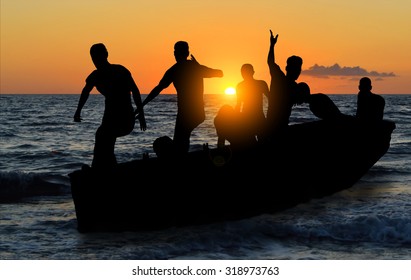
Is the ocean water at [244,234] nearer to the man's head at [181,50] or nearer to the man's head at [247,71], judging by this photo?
the man's head at [247,71]

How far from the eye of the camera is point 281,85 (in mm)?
10047

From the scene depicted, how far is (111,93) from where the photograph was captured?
8.86 meters

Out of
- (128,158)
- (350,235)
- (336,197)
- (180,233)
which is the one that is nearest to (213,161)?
(180,233)

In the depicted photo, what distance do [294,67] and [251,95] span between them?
2.65ft

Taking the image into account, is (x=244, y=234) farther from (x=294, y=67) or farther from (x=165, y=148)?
(x=294, y=67)

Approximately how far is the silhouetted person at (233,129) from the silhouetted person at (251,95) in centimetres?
15

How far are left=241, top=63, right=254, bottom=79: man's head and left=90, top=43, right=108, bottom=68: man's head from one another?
7.93 feet

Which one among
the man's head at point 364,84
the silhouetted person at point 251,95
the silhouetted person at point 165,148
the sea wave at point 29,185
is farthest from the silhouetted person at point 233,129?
the sea wave at point 29,185

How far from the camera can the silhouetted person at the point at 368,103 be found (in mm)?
12078

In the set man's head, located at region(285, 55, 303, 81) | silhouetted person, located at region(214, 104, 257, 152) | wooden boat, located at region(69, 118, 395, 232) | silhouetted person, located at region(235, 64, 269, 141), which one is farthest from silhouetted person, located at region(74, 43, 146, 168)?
man's head, located at region(285, 55, 303, 81)

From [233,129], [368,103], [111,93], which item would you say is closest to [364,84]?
[368,103]

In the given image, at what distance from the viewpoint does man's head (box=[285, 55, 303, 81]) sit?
32.6 ft

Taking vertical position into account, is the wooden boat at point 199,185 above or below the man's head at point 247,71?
below
